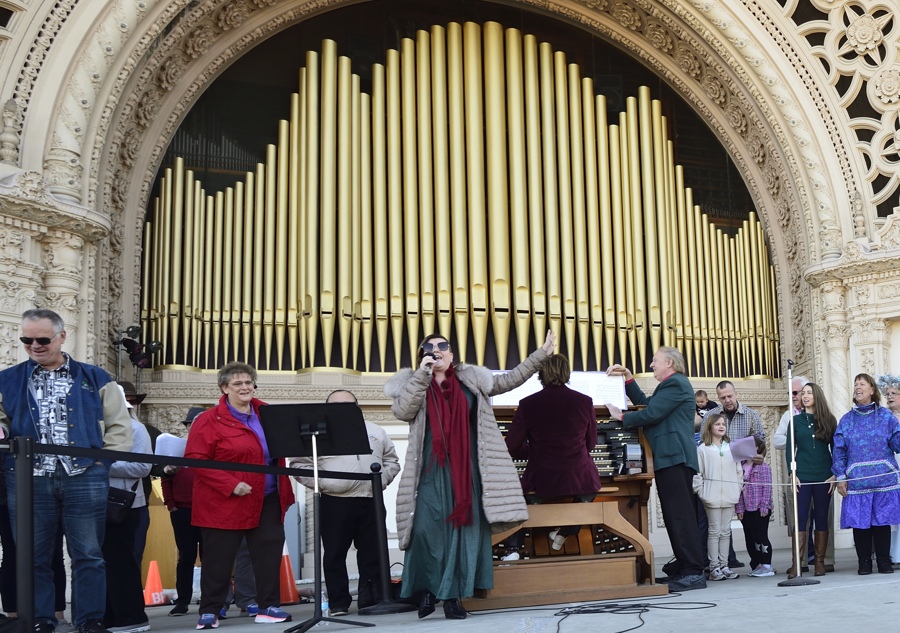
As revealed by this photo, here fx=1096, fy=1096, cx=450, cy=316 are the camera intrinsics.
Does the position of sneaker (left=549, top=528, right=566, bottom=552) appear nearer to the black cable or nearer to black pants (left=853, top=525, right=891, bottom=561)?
the black cable

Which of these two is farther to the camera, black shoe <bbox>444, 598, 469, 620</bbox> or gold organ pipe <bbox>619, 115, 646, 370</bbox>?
gold organ pipe <bbox>619, 115, 646, 370</bbox>

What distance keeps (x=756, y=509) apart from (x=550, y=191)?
13.7ft

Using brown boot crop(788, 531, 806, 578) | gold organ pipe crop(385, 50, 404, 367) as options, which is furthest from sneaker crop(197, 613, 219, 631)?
gold organ pipe crop(385, 50, 404, 367)

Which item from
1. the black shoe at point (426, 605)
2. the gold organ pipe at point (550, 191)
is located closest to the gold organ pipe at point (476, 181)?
the gold organ pipe at point (550, 191)

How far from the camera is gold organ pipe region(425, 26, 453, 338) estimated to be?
10.5 m

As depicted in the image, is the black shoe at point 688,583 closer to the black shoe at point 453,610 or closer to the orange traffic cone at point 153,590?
the black shoe at point 453,610

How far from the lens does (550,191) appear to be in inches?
433

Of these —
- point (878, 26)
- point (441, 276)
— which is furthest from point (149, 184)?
point (878, 26)

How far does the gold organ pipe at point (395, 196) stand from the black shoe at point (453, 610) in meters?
4.93

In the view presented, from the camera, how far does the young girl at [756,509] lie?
26.0 ft

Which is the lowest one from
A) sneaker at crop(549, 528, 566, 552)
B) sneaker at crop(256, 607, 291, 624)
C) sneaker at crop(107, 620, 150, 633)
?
sneaker at crop(107, 620, 150, 633)

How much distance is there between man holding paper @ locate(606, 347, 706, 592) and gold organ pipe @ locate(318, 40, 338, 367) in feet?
12.8

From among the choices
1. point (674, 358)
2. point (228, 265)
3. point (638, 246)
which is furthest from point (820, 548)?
point (228, 265)

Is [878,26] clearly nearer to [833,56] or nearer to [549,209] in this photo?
[833,56]
